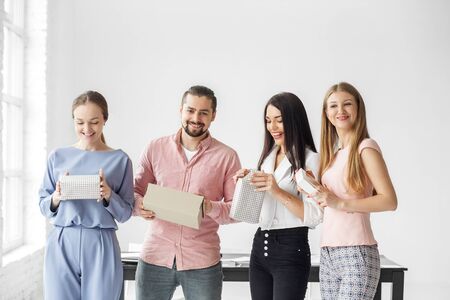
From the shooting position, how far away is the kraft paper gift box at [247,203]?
7.61 feet

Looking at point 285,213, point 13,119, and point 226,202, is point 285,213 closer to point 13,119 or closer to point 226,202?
point 226,202

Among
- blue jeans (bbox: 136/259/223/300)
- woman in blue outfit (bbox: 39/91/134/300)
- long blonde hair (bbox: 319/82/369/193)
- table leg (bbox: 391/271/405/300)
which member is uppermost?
long blonde hair (bbox: 319/82/369/193)

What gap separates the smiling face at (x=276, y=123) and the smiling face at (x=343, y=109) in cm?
22

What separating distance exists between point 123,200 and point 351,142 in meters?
0.93

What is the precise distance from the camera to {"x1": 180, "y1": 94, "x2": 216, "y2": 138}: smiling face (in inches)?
96.3

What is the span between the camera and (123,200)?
7.72 ft

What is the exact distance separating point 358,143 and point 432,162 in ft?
9.92

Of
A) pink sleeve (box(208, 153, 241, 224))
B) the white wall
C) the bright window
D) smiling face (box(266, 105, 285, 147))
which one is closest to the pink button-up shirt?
pink sleeve (box(208, 153, 241, 224))

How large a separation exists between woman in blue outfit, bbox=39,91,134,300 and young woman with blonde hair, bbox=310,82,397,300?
2.62ft

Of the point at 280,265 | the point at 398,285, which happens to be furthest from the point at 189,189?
the point at 398,285

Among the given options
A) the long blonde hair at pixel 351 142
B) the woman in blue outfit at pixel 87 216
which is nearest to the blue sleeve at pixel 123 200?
the woman in blue outfit at pixel 87 216

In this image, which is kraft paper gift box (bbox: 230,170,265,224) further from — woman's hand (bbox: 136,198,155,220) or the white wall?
the white wall

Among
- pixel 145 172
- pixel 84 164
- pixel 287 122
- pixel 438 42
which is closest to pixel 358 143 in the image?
pixel 287 122

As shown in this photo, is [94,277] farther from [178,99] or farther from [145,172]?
[178,99]
